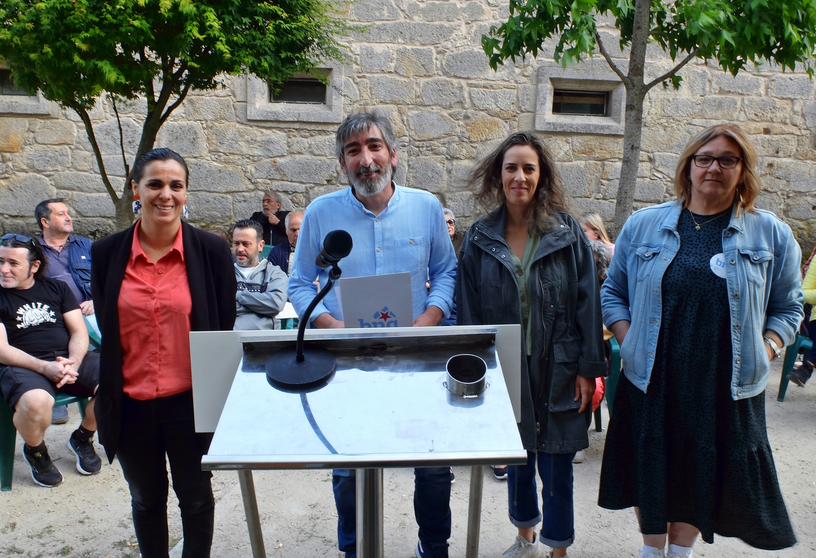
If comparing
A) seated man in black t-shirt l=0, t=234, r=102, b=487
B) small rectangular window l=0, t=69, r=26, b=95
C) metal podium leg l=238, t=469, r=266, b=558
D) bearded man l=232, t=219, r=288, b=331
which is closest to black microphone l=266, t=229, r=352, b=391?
metal podium leg l=238, t=469, r=266, b=558

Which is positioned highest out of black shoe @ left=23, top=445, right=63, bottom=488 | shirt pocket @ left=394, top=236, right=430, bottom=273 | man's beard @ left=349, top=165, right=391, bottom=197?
man's beard @ left=349, top=165, right=391, bottom=197

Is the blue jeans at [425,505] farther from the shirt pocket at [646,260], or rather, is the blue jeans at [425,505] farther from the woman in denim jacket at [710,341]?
the shirt pocket at [646,260]

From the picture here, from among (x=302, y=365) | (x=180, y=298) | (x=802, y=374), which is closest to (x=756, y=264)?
(x=302, y=365)

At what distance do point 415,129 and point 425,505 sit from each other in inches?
237

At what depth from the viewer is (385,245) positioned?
2531 millimetres

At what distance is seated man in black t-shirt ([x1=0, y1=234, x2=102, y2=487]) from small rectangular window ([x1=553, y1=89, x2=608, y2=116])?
6.30m

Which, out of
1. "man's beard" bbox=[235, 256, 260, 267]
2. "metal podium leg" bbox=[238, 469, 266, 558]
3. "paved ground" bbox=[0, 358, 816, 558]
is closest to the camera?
"metal podium leg" bbox=[238, 469, 266, 558]

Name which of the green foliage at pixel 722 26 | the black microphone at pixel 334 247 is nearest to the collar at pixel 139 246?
the black microphone at pixel 334 247

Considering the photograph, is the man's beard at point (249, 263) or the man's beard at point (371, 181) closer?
the man's beard at point (371, 181)

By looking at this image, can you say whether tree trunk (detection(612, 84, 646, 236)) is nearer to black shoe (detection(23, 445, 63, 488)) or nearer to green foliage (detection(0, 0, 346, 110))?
green foliage (detection(0, 0, 346, 110))

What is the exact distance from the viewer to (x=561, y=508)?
2586 mm

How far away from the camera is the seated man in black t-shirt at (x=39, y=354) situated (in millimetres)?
3436

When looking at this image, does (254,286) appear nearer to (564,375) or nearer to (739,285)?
(564,375)

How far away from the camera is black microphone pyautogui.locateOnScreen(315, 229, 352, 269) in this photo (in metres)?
1.56
